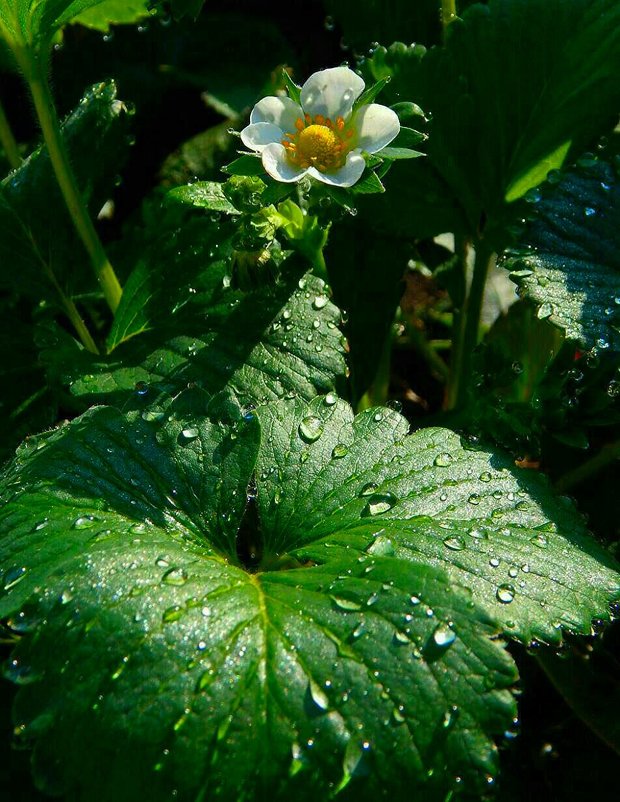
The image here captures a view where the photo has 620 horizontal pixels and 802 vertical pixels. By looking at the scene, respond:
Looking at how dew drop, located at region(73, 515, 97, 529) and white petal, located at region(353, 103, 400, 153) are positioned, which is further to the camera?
white petal, located at region(353, 103, 400, 153)

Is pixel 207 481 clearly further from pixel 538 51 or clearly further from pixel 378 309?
pixel 538 51

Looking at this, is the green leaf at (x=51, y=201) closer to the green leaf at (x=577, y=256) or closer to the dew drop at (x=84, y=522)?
the dew drop at (x=84, y=522)

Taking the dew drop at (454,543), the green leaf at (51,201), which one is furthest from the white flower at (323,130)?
the dew drop at (454,543)

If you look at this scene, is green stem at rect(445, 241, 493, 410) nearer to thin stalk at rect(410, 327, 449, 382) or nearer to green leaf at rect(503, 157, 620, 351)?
thin stalk at rect(410, 327, 449, 382)

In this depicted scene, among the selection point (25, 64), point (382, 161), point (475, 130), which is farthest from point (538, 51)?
point (25, 64)

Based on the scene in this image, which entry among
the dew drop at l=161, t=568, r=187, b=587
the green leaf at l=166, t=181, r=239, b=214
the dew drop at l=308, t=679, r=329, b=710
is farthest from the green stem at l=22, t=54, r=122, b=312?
the dew drop at l=308, t=679, r=329, b=710

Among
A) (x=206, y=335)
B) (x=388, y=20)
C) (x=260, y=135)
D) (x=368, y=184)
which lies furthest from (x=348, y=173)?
(x=388, y=20)
